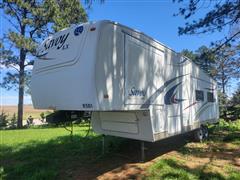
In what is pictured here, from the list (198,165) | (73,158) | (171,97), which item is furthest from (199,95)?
(73,158)

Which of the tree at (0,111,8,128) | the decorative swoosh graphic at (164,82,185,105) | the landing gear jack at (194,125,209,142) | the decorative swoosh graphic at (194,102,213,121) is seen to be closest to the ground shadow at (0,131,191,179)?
the landing gear jack at (194,125,209,142)

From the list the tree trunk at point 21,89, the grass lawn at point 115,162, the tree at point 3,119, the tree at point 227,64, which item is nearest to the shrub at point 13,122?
the tree at point 3,119

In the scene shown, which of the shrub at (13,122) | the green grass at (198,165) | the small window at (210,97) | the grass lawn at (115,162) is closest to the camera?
the green grass at (198,165)

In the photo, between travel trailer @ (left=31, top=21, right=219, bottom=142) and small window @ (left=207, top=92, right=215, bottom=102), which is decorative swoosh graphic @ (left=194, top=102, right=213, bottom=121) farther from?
travel trailer @ (left=31, top=21, right=219, bottom=142)

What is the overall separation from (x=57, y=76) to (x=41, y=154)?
3.30 m

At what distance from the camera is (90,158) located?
696 centimetres

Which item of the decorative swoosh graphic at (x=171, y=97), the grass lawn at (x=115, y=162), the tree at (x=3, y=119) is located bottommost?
the grass lawn at (x=115, y=162)

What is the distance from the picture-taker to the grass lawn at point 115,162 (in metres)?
5.60

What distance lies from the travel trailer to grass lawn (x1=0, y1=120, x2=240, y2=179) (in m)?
0.75

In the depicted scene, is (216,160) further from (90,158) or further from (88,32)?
(88,32)

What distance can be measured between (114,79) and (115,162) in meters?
2.62

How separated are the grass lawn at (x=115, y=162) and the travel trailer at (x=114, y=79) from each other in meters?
0.75

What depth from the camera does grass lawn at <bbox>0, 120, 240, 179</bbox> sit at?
560cm

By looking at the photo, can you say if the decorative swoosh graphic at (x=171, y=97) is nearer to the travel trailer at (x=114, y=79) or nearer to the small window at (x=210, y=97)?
the travel trailer at (x=114, y=79)
